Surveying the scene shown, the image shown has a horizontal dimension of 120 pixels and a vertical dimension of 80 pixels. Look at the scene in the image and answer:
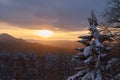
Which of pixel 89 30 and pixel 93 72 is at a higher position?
pixel 89 30

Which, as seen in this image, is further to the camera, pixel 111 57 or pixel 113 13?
pixel 113 13

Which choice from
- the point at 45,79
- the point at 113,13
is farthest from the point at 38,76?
the point at 113,13

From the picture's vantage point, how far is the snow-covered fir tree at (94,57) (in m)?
22.1

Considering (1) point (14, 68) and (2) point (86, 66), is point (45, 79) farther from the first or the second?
(2) point (86, 66)

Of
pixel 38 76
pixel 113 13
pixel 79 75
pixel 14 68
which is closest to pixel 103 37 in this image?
pixel 79 75

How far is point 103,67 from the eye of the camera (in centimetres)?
2283

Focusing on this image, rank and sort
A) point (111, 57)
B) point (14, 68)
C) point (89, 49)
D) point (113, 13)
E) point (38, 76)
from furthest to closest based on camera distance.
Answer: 1. point (14, 68)
2. point (38, 76)
3. point (113, 13)
4. point (111, 57)
5. point (89, 49)

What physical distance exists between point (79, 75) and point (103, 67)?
1.38 m

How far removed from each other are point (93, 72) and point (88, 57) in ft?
3.03

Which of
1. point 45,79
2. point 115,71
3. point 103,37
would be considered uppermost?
point 103,37

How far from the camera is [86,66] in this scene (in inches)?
913

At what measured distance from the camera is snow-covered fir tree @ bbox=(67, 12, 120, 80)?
869 inches

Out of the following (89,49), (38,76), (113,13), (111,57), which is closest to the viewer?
(89,49)

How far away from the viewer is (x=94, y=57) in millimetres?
22484
